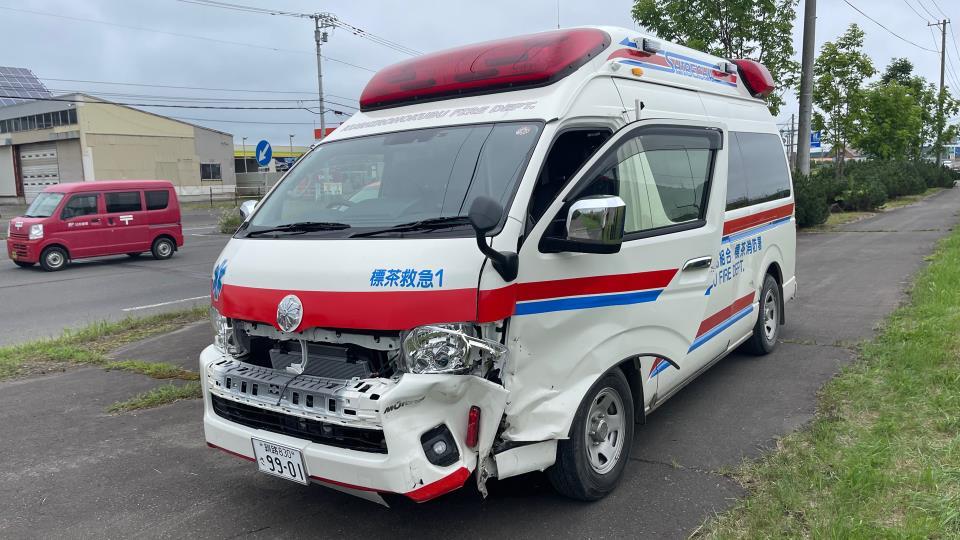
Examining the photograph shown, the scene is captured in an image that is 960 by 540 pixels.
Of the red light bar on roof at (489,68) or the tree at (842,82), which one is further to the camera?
the tree at (842,82)

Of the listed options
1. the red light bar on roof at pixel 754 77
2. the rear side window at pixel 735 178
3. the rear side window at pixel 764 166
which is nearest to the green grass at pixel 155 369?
the rear side window at pixel 735 178

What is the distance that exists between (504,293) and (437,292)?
314mm

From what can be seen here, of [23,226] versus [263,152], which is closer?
[23,226]

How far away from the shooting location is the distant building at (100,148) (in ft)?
154

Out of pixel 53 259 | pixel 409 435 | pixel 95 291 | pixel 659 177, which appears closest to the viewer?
pixel 409 435

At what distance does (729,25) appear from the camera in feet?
55.5

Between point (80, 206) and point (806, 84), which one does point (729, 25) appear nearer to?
point (806, 84)

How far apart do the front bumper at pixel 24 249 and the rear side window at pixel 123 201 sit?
1936mm

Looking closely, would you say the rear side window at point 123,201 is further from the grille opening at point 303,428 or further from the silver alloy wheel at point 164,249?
the grille opening at point 303,428

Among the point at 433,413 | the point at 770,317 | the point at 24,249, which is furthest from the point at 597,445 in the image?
the point at 24,249

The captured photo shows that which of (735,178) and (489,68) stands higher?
(489,68)

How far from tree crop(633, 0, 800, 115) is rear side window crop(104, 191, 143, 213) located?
13566 millimetres

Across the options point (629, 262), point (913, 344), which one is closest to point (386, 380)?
point (629, 262)

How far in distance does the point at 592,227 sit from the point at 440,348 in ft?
3.19
